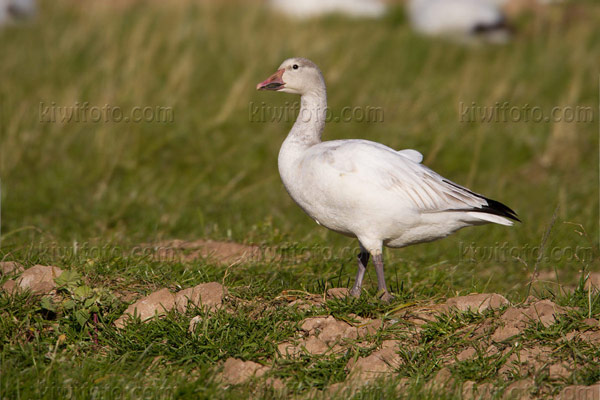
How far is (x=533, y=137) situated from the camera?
9633 millimetres

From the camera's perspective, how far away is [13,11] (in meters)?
13.1

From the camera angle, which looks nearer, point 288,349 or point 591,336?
point 591,336

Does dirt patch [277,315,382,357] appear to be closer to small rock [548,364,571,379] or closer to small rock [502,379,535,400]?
small rock [502,379,535,400]

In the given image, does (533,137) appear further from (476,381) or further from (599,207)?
(476,381)

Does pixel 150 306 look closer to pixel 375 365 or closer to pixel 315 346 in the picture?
pixel 315 346

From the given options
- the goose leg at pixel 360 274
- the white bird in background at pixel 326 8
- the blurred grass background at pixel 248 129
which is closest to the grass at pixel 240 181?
the blurred grass background at pixel 248 129

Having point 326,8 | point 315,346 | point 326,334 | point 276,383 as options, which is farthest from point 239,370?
point 326,8

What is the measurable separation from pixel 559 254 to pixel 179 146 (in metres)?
4.64

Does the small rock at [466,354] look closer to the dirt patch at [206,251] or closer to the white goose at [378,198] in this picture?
the white goose at [378,198]

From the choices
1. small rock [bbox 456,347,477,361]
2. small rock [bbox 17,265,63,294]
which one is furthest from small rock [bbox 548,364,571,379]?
small rock [bbox 17,265,63,294]

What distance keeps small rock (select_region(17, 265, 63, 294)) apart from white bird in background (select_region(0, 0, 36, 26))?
31.3 feet

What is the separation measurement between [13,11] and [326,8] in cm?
566

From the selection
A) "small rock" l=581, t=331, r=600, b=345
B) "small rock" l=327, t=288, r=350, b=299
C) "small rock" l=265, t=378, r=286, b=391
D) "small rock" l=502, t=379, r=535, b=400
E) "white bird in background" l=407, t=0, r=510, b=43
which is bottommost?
"small rock" l=265, t=378, r=286, b=391

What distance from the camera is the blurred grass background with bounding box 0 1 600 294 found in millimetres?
7062
